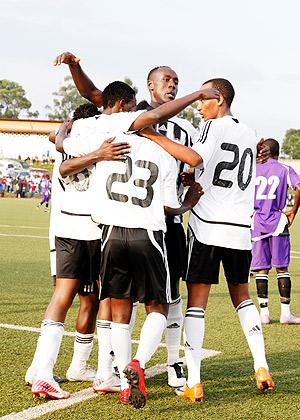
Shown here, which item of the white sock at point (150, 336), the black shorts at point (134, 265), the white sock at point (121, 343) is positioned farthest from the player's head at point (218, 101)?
the white sock at point (121, 343)

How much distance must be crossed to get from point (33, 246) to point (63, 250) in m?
12.0

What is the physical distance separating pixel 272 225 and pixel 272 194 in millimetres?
383

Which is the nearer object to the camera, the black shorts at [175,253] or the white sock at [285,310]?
the black shorts at [175,253]

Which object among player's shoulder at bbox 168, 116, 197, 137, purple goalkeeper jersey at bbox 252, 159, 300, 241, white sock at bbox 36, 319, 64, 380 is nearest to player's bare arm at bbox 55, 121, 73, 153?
player's shoulder at bbox 168, 116, 197, 137

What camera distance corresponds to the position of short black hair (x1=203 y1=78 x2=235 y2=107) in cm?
530

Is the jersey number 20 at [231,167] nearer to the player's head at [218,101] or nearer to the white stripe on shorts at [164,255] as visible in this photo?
the player's head at [218,101]

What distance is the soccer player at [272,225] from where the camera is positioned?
8.68 m

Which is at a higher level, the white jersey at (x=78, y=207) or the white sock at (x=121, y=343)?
the white jersey at (x=78, y=207)

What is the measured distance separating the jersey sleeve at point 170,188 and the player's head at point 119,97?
0.51 m

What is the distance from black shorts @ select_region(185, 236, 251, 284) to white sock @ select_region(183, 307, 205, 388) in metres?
0.24

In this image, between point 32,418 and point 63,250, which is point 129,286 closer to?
point 63,250

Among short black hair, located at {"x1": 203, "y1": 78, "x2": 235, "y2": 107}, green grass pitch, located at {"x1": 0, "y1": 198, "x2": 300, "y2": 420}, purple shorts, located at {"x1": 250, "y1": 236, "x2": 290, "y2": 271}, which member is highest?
short black hair, located at {"x1": 203, "y1": 78, "x2": 235, "y2": 107}

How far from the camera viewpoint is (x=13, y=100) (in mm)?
124938

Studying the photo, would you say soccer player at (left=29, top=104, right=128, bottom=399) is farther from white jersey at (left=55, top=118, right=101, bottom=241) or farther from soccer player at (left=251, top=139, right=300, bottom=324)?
soccer player at (left=251, top=139, right=300, bottom=324)
